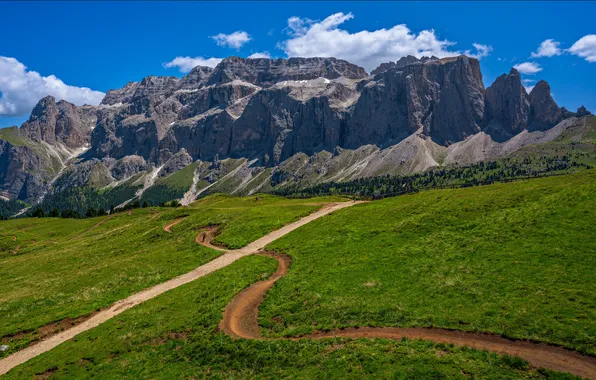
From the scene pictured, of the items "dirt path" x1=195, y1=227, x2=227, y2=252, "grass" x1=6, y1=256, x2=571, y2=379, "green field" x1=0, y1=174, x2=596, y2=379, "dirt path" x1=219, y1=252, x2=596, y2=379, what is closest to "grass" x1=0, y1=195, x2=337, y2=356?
"green field" x1=0, y1=174, x2=596, y2=379

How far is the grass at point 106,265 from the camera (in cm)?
3838

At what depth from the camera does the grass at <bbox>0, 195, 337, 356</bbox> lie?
3838 cm

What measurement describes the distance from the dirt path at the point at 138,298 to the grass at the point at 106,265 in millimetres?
1413

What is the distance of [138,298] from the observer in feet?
128

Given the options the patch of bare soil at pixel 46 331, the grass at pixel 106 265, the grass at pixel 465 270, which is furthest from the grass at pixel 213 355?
the grass at pixel 106 265

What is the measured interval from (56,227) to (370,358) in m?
132

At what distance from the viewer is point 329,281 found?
32219mm

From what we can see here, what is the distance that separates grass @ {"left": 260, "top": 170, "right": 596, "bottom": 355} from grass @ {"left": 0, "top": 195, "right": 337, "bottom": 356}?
15628mm

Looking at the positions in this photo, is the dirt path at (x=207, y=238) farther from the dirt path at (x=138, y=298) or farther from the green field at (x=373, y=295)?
the dirt path at (x=138, y=298)

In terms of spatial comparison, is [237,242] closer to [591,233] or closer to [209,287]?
[209,287]

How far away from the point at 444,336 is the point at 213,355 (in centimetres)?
1594

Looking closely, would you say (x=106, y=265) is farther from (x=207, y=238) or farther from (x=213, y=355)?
(x=213, y=355)

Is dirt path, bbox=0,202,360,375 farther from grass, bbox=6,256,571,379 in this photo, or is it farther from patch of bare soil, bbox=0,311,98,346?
grass, bbox=6,256,571,379

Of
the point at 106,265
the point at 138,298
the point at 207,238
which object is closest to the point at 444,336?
the point at 138,298
